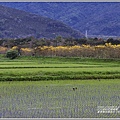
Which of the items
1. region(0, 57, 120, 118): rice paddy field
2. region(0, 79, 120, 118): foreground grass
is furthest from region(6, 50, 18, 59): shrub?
region(0, 79, 120, 118): foreground grass

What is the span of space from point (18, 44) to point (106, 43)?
3855 mm

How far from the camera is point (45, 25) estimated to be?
31.2m

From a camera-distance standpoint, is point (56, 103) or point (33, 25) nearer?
point (56, 103)

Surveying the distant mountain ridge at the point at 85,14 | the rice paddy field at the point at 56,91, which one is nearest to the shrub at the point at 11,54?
the rice paddy field at the point at 56,91

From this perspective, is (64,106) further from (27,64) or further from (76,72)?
(27,64)

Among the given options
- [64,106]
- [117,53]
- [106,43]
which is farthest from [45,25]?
[64,106]

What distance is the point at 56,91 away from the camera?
8203 mm

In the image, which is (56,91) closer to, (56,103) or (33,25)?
(56,103)

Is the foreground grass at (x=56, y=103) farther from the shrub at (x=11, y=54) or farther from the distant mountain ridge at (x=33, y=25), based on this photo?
the distant mountain ridge at (x=33, y=25)

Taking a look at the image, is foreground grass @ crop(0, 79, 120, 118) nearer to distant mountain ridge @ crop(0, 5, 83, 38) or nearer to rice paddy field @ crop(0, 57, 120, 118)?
rice paddy field @ crop(0, 57, 120, 118)

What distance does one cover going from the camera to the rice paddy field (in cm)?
552

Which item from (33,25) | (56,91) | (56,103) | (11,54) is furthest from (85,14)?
(56,103)

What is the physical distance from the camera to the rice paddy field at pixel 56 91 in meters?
5.52

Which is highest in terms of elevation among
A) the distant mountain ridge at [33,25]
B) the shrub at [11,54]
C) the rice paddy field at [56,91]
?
the distant mountain ridge at [33,25]
